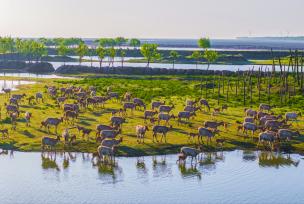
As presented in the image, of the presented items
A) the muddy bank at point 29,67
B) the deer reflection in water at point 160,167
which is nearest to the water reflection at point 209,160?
the deer reflection in water at point 160,167

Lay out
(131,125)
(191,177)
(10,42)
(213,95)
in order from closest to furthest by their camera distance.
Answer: (191,177), (131,125), (213,95), (10,42)

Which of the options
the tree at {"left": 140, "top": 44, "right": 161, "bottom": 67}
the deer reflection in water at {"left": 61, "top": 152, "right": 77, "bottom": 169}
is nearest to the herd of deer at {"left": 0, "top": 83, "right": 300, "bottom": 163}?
the deer reflection in water at {"left": 61, "top": 152, "right": 77, "bottom": 169}

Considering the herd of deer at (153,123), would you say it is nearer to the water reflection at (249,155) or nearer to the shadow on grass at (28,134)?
the shadow on grass at (28,134)

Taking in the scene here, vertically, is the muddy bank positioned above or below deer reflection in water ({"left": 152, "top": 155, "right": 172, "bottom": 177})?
above

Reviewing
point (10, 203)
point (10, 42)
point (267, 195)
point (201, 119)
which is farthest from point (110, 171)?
point (10, 42)

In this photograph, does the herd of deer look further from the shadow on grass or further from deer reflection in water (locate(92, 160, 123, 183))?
the shadow on grass

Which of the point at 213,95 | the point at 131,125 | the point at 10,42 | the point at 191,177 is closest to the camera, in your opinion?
the point at 191,177

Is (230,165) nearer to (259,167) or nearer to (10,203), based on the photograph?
(259,167)
